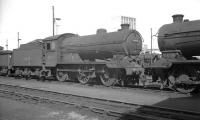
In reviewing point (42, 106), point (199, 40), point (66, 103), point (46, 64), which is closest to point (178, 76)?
point (199, 40)

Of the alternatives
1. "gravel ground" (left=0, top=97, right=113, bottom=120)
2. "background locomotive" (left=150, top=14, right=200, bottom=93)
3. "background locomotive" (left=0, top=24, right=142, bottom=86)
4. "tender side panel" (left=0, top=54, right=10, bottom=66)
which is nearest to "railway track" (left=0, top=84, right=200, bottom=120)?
"gravel ground" (left=0, top=97, right=113, bottom=120)

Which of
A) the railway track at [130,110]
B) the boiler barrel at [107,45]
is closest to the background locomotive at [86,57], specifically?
the boiler barrel at [107,45]

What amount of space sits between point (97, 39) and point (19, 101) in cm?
688

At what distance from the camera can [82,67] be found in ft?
52.5

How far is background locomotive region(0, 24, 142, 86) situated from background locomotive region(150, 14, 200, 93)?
92.9 inches

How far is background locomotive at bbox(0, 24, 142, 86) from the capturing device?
46.2ft

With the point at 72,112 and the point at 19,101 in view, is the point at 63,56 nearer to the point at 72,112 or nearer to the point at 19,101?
the point at 19,101

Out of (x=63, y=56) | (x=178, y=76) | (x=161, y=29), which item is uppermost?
(x=161, y=29)

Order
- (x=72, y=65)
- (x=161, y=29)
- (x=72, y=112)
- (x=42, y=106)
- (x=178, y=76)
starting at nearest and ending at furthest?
(x=72, y=112), (x=42, y=106), (x=178, y=76), (x=161, y=29), (x=72, y=65)

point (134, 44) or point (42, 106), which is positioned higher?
point (134, 44)

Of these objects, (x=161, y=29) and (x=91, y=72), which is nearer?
(x=161, y=29)

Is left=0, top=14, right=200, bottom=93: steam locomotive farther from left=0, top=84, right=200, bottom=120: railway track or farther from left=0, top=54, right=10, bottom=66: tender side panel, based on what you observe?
left=0, top=84, right=200, bottom=120: railway track

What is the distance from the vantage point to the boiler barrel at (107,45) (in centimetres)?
1411

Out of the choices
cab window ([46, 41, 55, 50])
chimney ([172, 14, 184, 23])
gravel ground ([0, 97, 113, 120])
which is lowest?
gravel ground ([0, 97, 113, 120])
